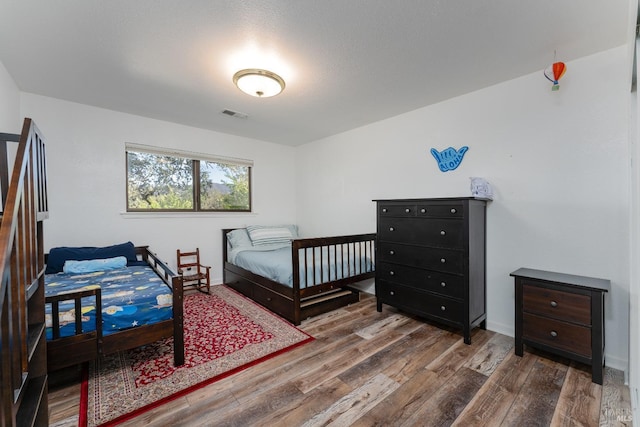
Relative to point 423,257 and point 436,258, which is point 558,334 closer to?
point 436,258

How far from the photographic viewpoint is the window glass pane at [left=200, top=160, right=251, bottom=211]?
4102mm

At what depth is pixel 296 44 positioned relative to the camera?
198 centimetres

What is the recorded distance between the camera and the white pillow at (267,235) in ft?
13.7

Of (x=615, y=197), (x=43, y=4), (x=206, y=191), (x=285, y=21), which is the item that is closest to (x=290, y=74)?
(x=285, y=21)

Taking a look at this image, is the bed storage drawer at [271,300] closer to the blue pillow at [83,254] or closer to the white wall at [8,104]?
the blue pillow at [83,254]

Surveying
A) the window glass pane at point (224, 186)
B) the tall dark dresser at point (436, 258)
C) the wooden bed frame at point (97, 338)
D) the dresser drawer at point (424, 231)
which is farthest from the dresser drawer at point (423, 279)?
the window glass pane at point (224, 186)

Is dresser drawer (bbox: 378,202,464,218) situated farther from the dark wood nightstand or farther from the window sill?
the window sill

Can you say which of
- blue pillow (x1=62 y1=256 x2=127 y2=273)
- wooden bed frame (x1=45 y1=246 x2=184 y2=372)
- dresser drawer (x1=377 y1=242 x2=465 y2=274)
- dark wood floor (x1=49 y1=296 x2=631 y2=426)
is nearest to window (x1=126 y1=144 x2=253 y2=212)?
blue pillow (x1=62 y1=256 x2=127 y2=273)

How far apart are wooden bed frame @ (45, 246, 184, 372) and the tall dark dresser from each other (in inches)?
78.5

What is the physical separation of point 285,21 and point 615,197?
263 cm

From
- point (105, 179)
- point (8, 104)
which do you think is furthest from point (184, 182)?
point (8, 104)

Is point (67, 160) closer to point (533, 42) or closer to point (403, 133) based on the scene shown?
point (403, 133)

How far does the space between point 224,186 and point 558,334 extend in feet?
13.7

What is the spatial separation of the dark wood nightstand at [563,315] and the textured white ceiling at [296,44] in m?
1.71
